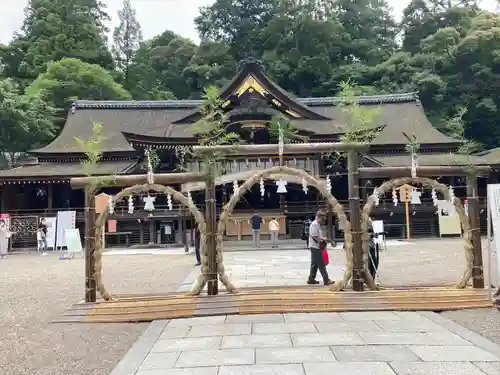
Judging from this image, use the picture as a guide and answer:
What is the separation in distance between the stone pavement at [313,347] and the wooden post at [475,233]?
1.87m

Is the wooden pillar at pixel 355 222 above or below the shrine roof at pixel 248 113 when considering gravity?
below

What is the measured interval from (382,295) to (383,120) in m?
23.3

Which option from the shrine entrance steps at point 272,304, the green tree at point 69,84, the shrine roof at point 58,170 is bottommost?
the shrine entrance steps at point 272,304

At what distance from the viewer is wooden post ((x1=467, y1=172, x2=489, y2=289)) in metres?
7.98

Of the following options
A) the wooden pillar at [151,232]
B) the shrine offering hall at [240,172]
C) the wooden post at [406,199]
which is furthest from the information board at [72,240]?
the wooden post at [406,199]

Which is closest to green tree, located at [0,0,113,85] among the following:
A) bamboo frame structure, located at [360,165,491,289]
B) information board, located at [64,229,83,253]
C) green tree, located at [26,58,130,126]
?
green tree, located at [26,58,130,126]

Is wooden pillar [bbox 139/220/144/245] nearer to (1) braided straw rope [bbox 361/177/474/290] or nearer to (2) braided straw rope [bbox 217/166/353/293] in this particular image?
(2) braided straw rope [bbox 217/166/353/293]

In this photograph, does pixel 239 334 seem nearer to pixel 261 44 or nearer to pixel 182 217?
pixel 182 217

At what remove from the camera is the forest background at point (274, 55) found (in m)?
37.2

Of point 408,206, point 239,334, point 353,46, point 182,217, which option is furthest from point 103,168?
Answer: point 353,46

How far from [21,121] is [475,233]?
90.1ft

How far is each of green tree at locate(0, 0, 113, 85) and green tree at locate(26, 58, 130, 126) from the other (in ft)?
14.3

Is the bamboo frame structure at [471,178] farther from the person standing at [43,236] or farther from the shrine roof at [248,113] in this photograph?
the person standing at [43,236]

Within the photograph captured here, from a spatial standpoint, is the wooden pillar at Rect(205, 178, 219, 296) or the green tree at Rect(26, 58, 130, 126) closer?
the wooden pillar at Rect(205, 178, 219, 296)
